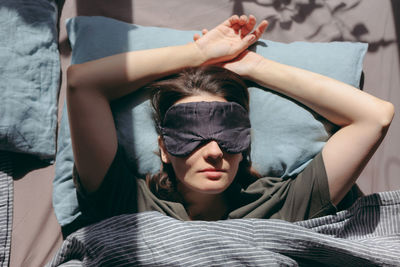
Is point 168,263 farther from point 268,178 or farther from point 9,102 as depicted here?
point 9,102

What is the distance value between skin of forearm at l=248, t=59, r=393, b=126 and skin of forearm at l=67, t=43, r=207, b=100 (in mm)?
228

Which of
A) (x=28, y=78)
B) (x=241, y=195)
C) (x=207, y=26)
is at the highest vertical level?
(x=207, y=26)

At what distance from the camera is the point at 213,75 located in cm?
115

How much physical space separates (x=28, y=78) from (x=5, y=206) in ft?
1.43

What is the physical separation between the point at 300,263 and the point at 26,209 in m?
0.91

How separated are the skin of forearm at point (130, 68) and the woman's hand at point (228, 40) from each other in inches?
1.2

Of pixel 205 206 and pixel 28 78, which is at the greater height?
pixel 28 78

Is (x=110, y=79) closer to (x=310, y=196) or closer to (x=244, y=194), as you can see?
(x=244, y=194)

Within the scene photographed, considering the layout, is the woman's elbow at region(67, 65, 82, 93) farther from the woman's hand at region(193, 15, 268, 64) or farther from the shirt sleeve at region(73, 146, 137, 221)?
the woman's hand at region(193, 15, 268, 64)

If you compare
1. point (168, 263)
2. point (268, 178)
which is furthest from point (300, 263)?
point (168, 263)

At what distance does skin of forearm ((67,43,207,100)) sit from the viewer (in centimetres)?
114

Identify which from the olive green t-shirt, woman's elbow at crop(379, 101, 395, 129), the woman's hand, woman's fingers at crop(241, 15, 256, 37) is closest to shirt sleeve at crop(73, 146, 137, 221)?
the olive green t-shirt

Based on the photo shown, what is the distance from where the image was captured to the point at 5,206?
1.28 m

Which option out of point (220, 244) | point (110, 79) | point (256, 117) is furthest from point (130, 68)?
point (220, 244)
